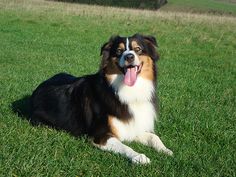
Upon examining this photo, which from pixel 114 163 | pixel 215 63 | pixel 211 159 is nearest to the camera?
pixel 114 163


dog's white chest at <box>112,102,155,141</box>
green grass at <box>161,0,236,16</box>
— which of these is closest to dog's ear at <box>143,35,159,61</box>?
dog's white chest at <box>112,102,155,141</box>

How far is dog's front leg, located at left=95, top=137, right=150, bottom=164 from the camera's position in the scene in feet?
15.6

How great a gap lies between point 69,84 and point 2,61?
5.84m

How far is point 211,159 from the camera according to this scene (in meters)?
5.09

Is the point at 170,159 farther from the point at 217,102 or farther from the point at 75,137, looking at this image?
the point at 217,102

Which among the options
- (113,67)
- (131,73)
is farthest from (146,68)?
(113,67)

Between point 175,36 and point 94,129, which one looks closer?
point 94,129

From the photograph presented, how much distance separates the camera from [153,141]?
5547mm

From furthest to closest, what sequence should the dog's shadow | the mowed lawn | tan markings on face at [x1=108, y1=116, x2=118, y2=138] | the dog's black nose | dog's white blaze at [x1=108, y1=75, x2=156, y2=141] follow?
1. the dog's shadow
2. dog's white blaze at [x1=108, y1=75, x2=156, y2=141]
3. tan markings on face at [x1=108, y1=116, x2=118, y2=138]
4. the dog's black nose
5. the mowed lawn

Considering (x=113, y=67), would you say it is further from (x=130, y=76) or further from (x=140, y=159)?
(x=140, y=159)

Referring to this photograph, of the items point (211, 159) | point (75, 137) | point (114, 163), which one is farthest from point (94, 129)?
point (211, 159)

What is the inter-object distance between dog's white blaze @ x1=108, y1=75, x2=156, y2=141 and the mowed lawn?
0.80ft

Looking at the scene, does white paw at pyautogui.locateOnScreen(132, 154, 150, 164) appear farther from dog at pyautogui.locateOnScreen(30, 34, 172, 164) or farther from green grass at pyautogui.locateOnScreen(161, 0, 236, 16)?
green grass at pyautogui.locateOnScreen(161, 0, 236, 16)

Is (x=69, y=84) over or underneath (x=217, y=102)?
over
